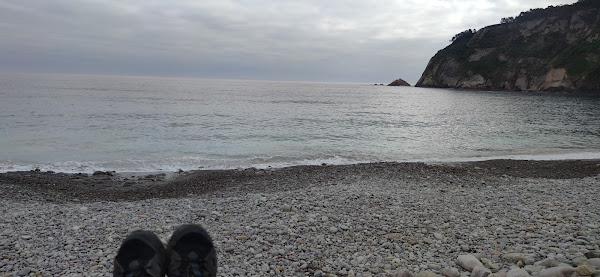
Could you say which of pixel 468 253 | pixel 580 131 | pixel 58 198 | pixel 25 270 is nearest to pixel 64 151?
pixel 58 198

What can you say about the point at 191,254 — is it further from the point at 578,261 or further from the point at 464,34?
the point at 464,34

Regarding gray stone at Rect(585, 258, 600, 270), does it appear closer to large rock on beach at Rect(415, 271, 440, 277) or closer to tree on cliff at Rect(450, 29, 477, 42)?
large rock on beach at Rect(415, 271, 440, 277)

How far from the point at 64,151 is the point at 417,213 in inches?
766

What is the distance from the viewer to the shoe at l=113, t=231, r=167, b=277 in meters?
3.54

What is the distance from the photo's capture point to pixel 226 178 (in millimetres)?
14477

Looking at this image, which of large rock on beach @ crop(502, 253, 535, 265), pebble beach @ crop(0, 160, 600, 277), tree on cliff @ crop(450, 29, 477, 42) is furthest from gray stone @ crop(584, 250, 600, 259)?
tree on cliff @ crop(450, 29, 477, 42)

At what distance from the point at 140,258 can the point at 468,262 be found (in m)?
4.14

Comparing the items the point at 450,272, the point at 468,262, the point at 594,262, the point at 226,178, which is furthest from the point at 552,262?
the point at 226,178

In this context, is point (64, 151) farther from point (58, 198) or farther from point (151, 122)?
point (151, 122)

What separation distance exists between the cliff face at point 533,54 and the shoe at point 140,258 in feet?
387

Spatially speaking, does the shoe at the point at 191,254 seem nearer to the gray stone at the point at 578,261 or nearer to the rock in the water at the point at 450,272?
the rock in the water at the point at 450,272

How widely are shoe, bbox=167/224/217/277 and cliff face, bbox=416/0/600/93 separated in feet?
386

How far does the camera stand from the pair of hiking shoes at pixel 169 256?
3.56 meters

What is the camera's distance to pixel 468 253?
526 cm
